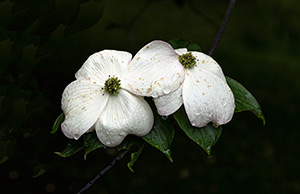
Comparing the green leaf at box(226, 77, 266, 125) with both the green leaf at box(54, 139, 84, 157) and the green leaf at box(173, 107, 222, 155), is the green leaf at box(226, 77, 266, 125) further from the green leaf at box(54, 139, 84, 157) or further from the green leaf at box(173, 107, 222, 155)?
the green leaf at box(54, 139, 84, 157)

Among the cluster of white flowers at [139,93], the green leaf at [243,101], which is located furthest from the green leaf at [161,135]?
the green leaf at [243,101]

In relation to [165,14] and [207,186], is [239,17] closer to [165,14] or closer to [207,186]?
[165,14]

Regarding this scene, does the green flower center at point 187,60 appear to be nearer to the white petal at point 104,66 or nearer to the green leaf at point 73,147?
the white petal at point 104,66

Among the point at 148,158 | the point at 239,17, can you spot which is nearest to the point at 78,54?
the point at 148,158

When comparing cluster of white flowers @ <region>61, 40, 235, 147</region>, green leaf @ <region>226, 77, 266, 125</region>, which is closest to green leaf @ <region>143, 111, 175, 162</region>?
cluster of white flowers @ <region>61, 40, 235, 147</region>

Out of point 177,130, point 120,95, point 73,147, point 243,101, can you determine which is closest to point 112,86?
point 120,95
